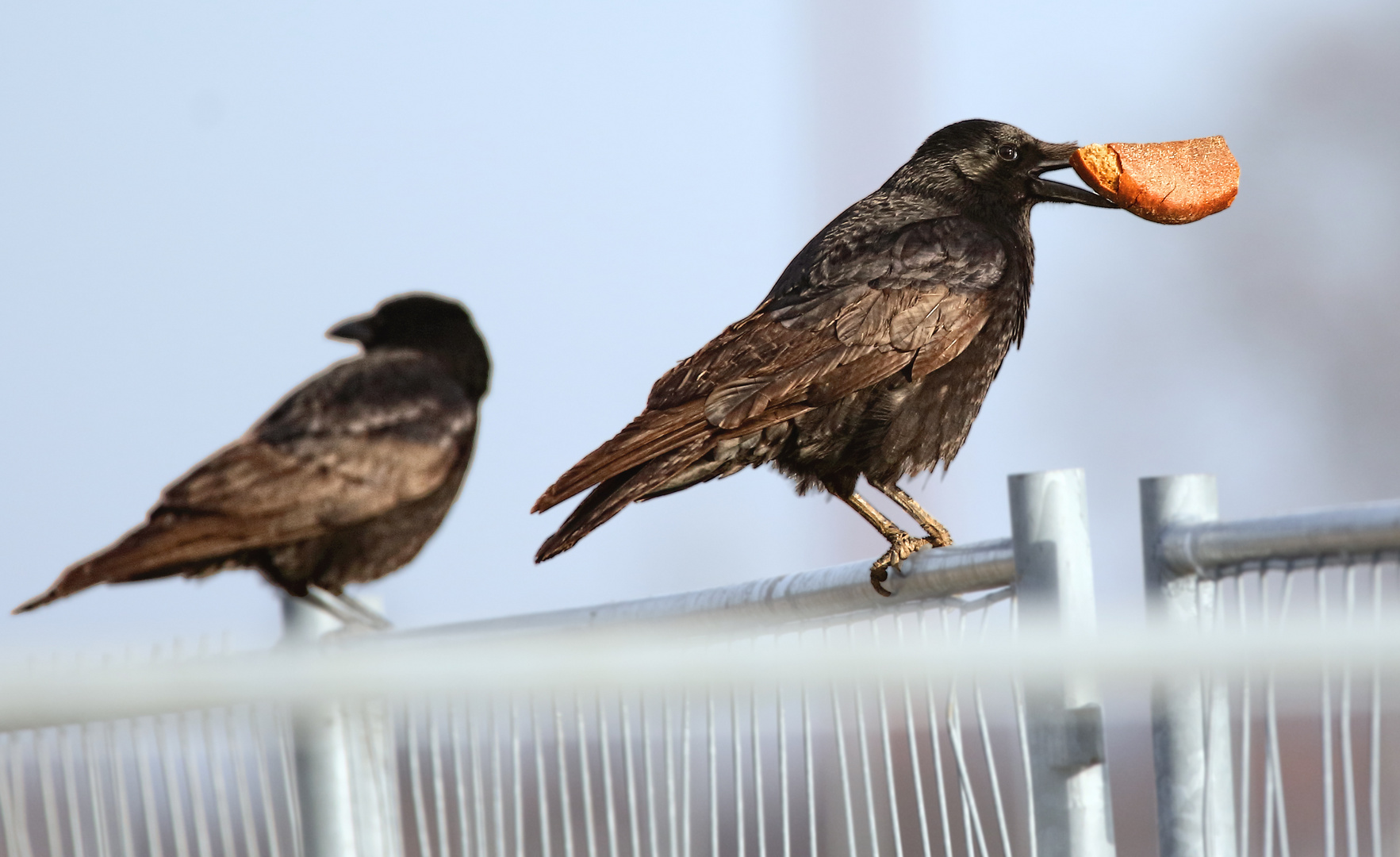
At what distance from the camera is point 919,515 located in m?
3.66

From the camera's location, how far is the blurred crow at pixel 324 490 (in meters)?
6.27

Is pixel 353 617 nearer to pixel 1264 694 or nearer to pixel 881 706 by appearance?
pixel 881 706

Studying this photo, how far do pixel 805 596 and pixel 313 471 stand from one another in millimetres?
4601

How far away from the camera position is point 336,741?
10.9 feet

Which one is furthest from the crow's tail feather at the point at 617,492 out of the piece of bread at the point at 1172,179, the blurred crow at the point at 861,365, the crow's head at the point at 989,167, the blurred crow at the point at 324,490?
the blurred crow at the point at 324,490

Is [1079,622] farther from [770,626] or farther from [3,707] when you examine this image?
[3,707]

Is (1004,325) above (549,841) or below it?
above

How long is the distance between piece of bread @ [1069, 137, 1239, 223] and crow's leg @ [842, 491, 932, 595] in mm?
893

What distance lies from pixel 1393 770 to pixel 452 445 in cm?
557

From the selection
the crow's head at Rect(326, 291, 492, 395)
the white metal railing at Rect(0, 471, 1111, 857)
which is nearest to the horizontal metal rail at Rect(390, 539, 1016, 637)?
the white metal railing at Rect(0, 471, 1111, 857)

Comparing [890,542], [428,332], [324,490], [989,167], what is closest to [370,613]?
[324,490]

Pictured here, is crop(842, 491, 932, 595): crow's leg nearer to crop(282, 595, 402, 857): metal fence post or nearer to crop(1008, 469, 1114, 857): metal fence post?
crop(1008, 469, 1114, 857): metal fence post

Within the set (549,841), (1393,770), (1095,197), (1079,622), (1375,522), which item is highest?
(1095,197)

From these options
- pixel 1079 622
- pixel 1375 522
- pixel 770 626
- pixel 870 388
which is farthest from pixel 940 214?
pixel 1375 522
